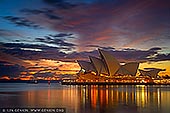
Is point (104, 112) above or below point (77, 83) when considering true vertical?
above

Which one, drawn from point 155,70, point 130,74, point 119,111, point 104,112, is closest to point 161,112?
point 119,111

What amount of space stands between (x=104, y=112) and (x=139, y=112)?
147 centimetres

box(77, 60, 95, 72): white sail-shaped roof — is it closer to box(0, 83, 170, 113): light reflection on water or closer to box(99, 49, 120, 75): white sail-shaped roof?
box(99, 49, 120, 75): white sail-shaped roof

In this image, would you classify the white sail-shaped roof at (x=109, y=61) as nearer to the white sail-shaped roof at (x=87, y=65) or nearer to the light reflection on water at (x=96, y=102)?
the white sail-shaped roof at (x=87, y=65)

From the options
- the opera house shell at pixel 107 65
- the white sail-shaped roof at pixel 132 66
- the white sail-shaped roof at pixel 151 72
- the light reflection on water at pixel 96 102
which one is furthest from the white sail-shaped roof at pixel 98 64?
the light reflection on water at pixel 96 102

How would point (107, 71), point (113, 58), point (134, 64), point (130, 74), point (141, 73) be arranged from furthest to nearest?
point (141, 73) < point (130, 74) < point (134, 64) < point (107, 71) < point (113, 58)

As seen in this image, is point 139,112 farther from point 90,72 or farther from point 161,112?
point 90,72

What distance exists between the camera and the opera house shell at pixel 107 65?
167ft

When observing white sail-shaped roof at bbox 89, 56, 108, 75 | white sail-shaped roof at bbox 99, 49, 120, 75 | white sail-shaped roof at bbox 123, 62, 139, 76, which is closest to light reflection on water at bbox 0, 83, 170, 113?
white sail-shaped roof at bbox 99, 49, 120, 75

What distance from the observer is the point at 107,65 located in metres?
52.4

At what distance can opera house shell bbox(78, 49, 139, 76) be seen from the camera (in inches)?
1999

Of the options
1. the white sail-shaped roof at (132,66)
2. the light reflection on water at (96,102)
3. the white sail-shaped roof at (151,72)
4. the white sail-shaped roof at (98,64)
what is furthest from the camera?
the white sail-shaped roof at (151,72)

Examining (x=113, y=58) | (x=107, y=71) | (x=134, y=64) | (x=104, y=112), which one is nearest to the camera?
(x=104, y=112)

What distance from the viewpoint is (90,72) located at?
6450cm
